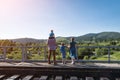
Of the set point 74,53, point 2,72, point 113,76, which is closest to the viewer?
point 113,76

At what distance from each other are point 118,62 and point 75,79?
780cm

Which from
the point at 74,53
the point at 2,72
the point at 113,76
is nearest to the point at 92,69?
the point at 113,76

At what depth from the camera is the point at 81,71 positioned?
1018 cm

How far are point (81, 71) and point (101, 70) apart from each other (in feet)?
2.63

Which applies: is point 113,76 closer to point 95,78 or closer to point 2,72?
point 95,78

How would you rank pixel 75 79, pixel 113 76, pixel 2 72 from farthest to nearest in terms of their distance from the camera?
pixel 2 72, pixel 113 76, pixel 75 79

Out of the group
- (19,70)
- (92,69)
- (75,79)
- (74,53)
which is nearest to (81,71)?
(92,69)

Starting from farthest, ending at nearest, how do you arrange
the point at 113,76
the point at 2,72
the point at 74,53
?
the point at 74,53
the point at 2,72
the point at 113,76

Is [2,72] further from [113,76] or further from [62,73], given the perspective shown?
[113,76]

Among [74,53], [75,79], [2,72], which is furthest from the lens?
[74,53]

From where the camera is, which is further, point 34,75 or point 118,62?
point 118,62

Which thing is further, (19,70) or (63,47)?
(63,47)

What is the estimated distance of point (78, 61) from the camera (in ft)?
53.6

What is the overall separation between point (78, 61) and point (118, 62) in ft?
7.47
